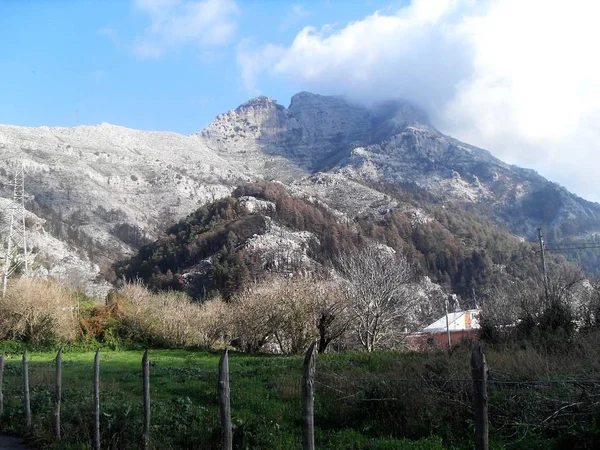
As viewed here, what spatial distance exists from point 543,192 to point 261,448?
18178 centimetres

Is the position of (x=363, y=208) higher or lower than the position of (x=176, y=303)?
higher

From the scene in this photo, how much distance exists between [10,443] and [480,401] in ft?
31.0

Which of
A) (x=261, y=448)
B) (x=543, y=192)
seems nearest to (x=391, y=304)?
(x=261, y=448)

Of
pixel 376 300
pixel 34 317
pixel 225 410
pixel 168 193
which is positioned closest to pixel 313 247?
pixel 376 300

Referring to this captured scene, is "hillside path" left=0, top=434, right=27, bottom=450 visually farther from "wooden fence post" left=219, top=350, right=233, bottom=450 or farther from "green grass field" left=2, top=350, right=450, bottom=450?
"wooden fence post" left=219, top=350, right=233, bottom=450

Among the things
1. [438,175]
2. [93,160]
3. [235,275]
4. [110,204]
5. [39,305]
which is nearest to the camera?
[39,305]

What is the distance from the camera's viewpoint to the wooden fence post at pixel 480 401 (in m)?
5.25

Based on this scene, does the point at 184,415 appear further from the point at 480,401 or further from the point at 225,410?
the point at 480,401

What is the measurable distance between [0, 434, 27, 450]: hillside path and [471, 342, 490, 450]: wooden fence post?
8701 mm

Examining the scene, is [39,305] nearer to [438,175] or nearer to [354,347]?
[354,347]

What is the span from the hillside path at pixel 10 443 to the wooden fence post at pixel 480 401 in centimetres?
870

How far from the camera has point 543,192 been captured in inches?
6693

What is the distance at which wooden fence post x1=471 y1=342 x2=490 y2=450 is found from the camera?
525cm

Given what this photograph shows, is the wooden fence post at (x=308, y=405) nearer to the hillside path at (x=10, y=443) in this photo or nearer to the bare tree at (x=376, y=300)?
the hillside path at (x=10, y=443)
